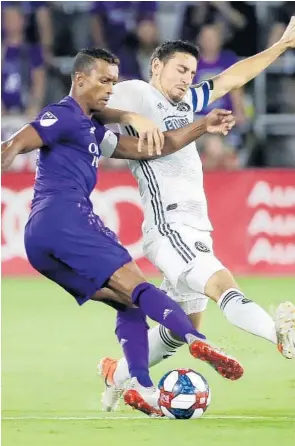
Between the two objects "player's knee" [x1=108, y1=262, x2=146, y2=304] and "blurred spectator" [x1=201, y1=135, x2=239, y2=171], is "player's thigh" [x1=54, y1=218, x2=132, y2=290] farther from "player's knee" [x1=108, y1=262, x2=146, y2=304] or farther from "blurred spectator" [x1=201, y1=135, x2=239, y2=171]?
"blurred spectator" [x1=201, y1=135, x2=239, y2=171]

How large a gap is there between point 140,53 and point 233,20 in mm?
1224

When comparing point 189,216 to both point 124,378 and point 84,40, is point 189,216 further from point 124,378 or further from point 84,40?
point 84,40

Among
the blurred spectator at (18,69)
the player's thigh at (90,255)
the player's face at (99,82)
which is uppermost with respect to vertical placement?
the blurred spectator at (18,69)

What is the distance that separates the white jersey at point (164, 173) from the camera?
23.5 feet

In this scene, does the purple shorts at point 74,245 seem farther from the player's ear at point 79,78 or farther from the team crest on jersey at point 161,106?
the team crest on jersey at point 161,106

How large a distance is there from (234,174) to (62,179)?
23.3 ft

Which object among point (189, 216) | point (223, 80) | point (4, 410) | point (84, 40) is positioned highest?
point (84, 40)

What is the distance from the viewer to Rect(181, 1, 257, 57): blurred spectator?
14945mm

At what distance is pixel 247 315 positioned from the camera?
6.56 meters

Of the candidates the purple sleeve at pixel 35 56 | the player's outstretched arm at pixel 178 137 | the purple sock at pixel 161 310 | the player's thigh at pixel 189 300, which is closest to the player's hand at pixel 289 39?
the player's outstretched arm at pixel 178 137

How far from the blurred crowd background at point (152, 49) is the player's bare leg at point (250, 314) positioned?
752 cm

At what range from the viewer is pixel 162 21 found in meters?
15.8

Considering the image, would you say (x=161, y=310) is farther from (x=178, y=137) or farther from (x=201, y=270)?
(x=178, y=137)

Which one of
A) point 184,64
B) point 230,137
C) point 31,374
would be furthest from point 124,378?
point 230,137
